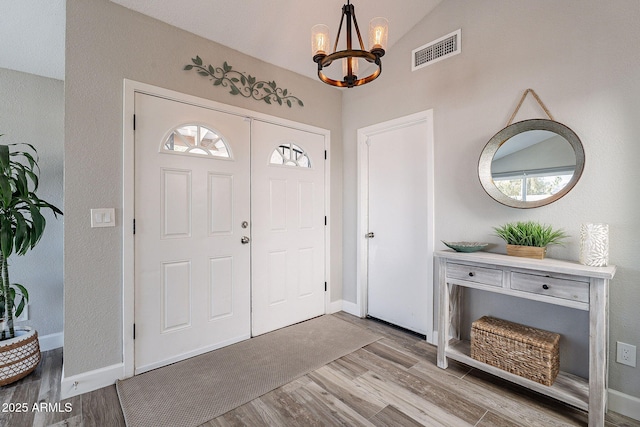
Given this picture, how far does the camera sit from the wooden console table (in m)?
1.55

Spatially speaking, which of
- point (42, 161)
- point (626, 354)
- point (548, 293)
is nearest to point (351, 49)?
point (548, 293)

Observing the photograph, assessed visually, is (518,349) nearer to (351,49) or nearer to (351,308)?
(351,308)

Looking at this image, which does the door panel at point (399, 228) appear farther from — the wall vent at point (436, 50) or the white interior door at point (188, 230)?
the white interior door at point (188, 230)

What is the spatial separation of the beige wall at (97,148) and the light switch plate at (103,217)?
0.03 metres

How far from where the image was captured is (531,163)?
6.71ft

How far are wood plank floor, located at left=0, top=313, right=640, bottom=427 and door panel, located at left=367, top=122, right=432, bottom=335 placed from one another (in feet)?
2.34

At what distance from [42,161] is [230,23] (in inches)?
80.0

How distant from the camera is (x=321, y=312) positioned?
3311 millimetres

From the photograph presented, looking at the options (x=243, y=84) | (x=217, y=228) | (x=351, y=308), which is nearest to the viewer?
(x=217, y=228)

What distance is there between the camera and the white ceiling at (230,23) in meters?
2.04

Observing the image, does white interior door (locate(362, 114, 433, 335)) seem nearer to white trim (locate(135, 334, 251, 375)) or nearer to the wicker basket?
the wicker basket

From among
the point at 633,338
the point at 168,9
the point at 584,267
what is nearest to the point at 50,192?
the point at 168,9

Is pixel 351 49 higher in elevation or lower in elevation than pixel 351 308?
higher

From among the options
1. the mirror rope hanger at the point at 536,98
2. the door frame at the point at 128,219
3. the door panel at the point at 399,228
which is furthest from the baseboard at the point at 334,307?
the mirror rope hanger at the point at 536,98
